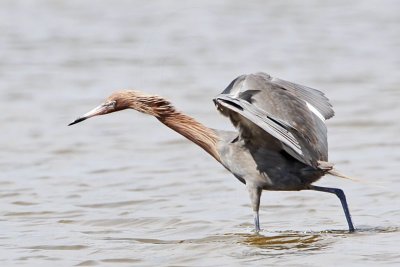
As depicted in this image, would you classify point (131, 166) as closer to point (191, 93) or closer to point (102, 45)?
point (191, 93)

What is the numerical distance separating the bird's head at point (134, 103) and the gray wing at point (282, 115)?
948 millimetres

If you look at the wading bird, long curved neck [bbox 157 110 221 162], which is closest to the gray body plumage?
the wading bird

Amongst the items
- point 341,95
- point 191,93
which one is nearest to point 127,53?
point 191,93

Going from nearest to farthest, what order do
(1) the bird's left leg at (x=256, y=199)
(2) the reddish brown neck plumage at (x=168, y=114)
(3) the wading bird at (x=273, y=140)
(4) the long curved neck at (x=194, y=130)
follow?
(3) the wading bird at (x=273, y=140) < (1) the bird's left leg at (x=256, y=199) < (4) the long curved neck at (x=194, y=130) < (2) the reddish brown neck plumage at (x=168, y=114)

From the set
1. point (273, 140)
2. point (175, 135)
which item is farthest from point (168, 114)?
point (175, 135)

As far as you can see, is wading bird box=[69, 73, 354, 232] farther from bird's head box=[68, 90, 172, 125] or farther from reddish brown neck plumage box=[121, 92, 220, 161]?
bird's head box=[68, 90, 172, 125]

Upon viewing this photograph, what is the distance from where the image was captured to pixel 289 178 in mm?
8547

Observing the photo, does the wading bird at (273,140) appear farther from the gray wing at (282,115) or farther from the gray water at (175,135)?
the gray water at (175,135)

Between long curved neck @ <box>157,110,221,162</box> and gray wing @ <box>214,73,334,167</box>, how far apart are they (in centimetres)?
45

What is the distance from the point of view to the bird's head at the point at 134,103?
9.13 metres

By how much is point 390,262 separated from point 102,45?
465 inches

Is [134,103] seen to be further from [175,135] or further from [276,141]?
[175,135]

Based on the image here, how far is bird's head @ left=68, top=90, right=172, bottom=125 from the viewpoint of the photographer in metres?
9.13

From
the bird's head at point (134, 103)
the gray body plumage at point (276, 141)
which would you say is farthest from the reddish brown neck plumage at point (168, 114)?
the gray body plumage at point (276, 141)
